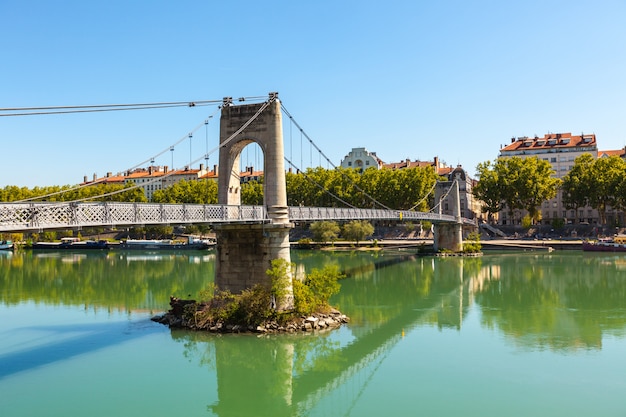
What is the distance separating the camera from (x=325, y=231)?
58.5 metres

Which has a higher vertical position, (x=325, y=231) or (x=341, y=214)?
(x=341, y=214)

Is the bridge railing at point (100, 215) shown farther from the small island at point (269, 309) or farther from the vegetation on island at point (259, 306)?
the small island at point (269, 309)

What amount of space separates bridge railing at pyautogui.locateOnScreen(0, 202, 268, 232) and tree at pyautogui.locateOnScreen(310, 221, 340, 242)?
4060cm

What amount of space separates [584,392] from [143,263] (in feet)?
131

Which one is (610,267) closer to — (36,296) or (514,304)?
(514,304)

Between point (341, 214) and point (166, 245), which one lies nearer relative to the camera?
point (341, 214)

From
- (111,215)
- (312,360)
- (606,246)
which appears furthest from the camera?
(606,246)

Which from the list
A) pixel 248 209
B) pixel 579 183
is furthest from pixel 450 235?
pixel 248 209

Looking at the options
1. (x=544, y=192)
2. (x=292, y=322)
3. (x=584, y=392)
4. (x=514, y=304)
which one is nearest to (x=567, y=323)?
(x=514, y=304)

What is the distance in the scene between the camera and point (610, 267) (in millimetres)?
37750

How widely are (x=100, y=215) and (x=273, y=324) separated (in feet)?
23.9

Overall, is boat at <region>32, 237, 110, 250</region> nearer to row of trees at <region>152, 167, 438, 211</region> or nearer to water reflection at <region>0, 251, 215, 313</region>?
water reflection at <region>0, 251, 215, 313</region>

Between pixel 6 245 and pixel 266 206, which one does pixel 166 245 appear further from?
pixel 266 206

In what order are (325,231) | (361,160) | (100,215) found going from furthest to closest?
(361,160), (325,231), (100,215)
